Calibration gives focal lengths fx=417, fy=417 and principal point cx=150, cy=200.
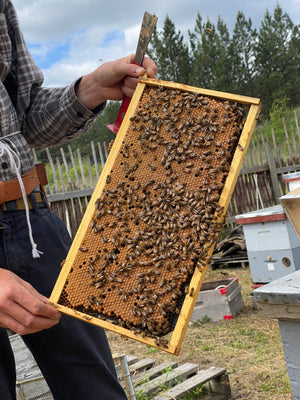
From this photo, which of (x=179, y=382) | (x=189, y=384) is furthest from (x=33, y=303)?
(x=179, y=382)

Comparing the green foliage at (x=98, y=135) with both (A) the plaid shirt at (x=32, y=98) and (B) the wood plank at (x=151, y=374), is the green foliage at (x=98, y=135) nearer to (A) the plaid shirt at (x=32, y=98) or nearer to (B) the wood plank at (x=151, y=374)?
(B) the wood plank at (x=151, y=374)

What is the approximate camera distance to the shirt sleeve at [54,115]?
2.67m

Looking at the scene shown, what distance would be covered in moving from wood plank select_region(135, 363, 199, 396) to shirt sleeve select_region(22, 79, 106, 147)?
2.47 meters

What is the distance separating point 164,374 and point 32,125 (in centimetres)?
282

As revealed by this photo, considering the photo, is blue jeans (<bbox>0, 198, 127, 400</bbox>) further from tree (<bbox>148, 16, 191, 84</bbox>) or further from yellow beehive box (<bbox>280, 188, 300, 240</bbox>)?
tree (<bbox>148, 16, 191, 84</bbox>)

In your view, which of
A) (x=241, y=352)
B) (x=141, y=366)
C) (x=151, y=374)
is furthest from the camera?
(x=241, y=352)

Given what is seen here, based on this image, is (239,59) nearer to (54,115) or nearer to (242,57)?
(242,57)

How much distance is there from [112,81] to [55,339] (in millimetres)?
1493

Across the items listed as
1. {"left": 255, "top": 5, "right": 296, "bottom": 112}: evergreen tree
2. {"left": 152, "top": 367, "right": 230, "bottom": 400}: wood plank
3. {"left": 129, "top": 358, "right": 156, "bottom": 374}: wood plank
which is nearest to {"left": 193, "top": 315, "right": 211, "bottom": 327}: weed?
{"left": 129, "top": 358, "right": 156, "bottom": 374}: wood plank

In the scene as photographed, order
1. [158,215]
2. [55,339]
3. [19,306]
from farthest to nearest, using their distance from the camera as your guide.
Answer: [55,339]
[158,215]
[19,306]

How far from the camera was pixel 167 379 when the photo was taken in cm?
408

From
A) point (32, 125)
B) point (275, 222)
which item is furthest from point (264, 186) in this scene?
point (32, 125)

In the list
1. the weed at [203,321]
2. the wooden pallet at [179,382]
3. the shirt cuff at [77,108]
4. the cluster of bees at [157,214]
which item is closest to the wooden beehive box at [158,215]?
the cluster of bees at [157,214]

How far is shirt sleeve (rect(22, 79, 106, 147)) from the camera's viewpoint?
267cm
